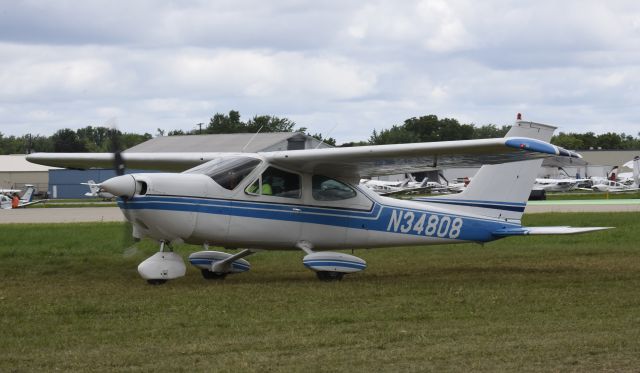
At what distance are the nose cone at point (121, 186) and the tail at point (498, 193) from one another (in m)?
5.38

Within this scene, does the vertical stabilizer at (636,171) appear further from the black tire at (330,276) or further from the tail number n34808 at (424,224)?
the black tire at (330,276)

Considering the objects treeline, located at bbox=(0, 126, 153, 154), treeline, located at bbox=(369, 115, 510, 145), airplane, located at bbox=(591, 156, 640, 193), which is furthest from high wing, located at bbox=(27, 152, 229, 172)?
treeline, located at bbox=(369, 115, 510, 145)

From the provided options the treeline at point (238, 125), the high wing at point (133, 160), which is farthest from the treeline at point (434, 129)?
the high wing at point (133, 160)

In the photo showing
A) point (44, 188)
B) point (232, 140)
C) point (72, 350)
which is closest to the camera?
point (72, 350)

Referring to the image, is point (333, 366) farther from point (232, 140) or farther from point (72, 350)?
point (232, 140)

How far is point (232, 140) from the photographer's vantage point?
62.7 meters

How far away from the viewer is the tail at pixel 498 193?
1576cm

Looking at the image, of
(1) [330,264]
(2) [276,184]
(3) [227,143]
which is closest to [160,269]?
(2) [276,184]

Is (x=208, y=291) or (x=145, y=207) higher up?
(x=145, y=207)

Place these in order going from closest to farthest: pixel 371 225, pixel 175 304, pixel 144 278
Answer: pixel 175 304 → pixel 144 278 → pixel 371 225

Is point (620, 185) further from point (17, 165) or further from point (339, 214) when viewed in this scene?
point (339, 214)

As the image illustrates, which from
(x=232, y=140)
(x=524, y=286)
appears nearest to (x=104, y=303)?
(x=524, y=286)

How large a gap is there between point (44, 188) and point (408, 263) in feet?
267

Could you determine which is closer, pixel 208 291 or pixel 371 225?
pixel 208 291
